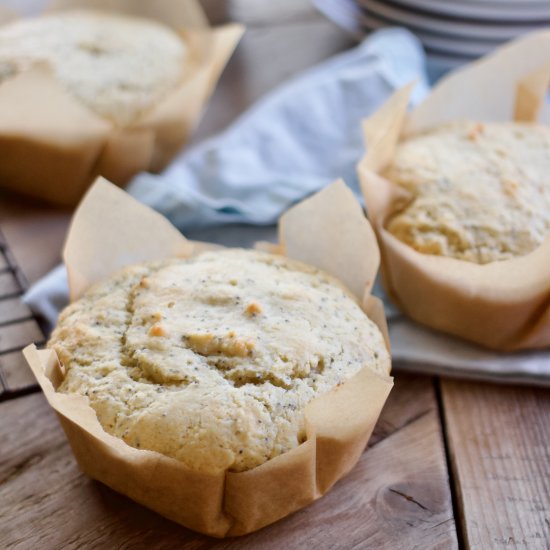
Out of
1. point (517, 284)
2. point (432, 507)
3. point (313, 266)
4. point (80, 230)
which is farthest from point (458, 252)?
point (80, 230)

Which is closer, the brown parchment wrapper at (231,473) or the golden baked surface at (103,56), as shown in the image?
the brown parchment wrapper at (231,473)

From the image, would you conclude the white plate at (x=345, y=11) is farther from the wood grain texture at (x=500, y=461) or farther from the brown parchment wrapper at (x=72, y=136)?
the wood grain texture at (x=500, y=461)

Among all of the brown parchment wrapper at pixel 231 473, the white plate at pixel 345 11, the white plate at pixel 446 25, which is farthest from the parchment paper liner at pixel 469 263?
the white plate at pixel 345 11

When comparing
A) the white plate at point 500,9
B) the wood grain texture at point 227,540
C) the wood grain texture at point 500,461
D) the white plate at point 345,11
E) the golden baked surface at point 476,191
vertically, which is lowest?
the wood grain texture at point 227,540

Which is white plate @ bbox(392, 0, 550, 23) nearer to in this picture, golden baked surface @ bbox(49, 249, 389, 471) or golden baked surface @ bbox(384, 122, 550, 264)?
golden baked surface @ bbox(384, 122, 550, 264)

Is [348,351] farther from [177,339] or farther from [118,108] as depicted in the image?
[118,108]

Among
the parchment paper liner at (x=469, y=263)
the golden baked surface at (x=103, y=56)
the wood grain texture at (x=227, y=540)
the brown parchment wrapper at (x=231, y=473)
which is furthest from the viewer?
the golden baked surface at (x=103, y=56)
